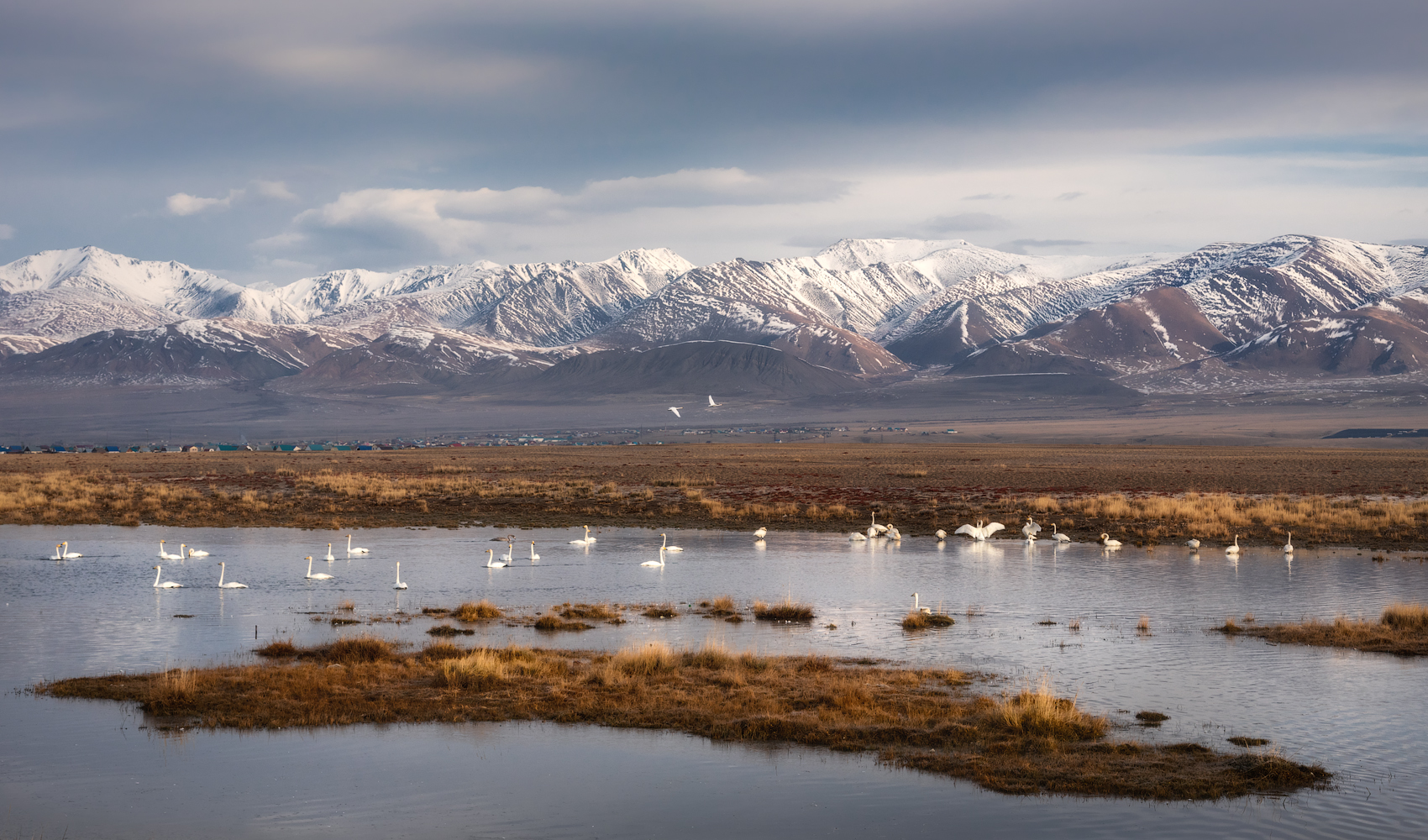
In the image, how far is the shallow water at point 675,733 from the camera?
1182cm

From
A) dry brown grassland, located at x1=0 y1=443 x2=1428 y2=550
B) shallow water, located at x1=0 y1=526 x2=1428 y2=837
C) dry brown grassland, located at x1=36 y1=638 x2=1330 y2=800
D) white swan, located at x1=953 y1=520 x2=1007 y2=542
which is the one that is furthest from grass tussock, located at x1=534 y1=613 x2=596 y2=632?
dry brown grassland, located at x1=0 y1=443 x2=1428 y2=550

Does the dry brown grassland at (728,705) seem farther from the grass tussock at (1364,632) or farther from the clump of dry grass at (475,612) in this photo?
the grass tussock at (1364,632)

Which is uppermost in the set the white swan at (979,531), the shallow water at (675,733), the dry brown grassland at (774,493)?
the dry brown grassland at (774,493)

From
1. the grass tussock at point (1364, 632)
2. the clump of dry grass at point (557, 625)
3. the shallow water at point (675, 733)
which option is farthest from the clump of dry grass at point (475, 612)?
the grass tussock at point (1364, 632)

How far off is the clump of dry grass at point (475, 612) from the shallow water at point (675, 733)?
633mm

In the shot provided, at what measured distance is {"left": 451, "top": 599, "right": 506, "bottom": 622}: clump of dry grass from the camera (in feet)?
74.1

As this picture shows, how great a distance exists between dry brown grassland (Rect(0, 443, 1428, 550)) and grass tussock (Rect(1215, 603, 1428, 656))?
14.9 m

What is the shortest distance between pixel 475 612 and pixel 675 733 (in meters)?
8.69

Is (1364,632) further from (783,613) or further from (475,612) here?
(475,612)

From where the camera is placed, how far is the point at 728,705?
51.9 ft

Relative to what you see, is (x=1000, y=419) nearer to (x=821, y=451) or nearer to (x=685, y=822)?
(x=821, y=451)

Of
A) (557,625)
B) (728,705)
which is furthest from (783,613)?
(728,705)

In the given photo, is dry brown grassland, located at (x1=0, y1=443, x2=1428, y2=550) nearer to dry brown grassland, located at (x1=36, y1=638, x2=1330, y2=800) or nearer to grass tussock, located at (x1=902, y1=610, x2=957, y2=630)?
grass tussock, located at (x1=902, y1=610, x2=957, y2=630)

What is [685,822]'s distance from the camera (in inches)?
463
